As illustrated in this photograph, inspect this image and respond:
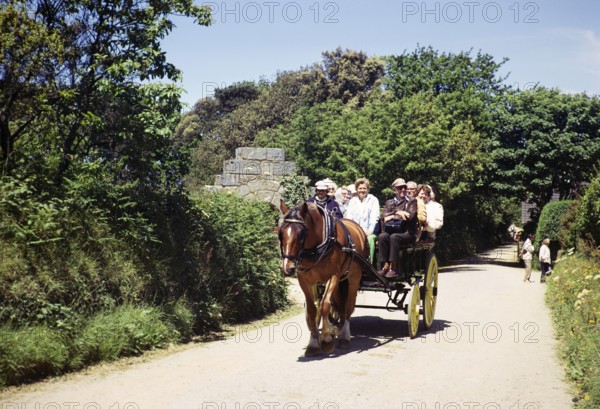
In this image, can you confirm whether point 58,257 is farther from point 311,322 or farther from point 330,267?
point 330,267

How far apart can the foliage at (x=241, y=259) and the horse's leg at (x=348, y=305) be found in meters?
2.69

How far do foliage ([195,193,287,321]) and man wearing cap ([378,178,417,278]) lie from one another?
10.6 ft

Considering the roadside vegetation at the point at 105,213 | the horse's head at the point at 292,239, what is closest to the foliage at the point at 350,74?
the roadside vegetation at the point at 105,213

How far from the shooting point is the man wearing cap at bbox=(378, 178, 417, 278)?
11.2 m

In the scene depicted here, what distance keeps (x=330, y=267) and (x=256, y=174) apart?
480 inches

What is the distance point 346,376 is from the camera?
869 cm

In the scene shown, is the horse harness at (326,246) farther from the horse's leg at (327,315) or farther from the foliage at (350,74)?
the foliage at (350,74)

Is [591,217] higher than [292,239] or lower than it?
higher

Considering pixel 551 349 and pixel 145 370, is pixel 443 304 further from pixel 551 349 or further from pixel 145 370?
pixel 145 370

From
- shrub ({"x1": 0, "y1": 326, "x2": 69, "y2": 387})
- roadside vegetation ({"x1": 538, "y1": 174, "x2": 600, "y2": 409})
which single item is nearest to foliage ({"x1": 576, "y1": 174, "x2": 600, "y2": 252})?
roadside vegetation ({"x1": 538, "y1": 174, "x2": 600, "y2": 409})

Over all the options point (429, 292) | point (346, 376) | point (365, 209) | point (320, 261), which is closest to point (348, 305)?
point (320, 261)

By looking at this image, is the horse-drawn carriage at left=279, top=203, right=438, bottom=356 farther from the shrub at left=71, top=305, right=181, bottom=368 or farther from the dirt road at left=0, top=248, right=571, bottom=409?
the shrub at left=71, top=305, right=181, bottom=368

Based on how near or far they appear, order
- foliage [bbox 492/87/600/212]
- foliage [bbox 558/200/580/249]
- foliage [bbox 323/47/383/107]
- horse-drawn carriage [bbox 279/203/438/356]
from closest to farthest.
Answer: horse-drawn carriage [bbox 279/203/438/356] → foliage [bbox 558/200/580/249] → foliage [bbox 492/87/600/212] → foliage [bbox 323/47/383/107]

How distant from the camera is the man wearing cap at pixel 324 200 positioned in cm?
1111
